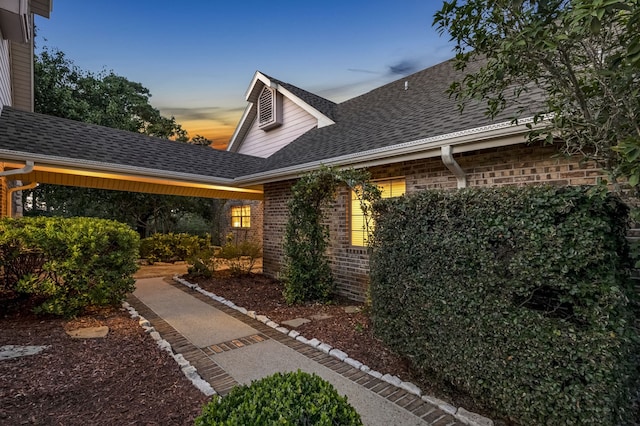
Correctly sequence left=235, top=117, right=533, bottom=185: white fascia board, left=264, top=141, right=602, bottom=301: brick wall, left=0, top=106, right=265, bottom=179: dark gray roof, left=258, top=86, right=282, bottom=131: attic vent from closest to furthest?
left=235, top=117, right=533, bottom=185: white fascia board < left=264, top=141, right=602, bottom=301: brick wall < left=0, top=106, right=265, bottom=179: dark gray roof < left=258, top=86, right=282, bottom=131: attic vent

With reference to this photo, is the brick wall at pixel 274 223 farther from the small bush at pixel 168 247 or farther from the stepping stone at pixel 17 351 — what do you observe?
the small bush at pixel 168 247

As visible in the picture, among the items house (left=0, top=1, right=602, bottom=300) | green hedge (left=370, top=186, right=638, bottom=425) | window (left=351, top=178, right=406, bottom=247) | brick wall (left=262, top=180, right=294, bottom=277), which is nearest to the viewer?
green hedge (left=370, top=186, right=638, bottom=425)

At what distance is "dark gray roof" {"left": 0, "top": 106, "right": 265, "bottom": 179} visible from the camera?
6391mm

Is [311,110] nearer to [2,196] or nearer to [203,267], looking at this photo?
[203,267]

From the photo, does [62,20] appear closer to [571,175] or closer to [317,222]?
[317,222]

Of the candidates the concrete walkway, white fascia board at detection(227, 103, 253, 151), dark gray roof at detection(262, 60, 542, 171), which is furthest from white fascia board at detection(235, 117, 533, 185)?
white fascia board at detection(227, 103, 253, 151)

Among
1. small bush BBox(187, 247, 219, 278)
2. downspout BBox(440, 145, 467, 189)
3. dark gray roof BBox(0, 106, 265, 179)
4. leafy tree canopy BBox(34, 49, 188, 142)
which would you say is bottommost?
small bush BBox(187, 247, 219, 278)

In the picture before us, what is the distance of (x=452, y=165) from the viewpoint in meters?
4.64

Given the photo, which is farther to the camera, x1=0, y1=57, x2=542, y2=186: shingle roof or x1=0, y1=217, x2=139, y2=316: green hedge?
x1=0, y1=57, x2=542, y2=186: shingle roof

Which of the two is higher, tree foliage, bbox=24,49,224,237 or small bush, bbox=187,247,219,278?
tree foliage, bbox=24,49,224,237

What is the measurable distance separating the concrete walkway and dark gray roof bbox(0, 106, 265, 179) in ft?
11.1

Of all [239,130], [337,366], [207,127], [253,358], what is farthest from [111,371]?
[207,127]

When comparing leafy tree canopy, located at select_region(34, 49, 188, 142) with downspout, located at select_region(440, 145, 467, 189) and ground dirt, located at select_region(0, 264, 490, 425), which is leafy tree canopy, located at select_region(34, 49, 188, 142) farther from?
downspout, located at select_region(440, 145, 467, 189)

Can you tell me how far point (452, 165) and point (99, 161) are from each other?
6.97 metres
